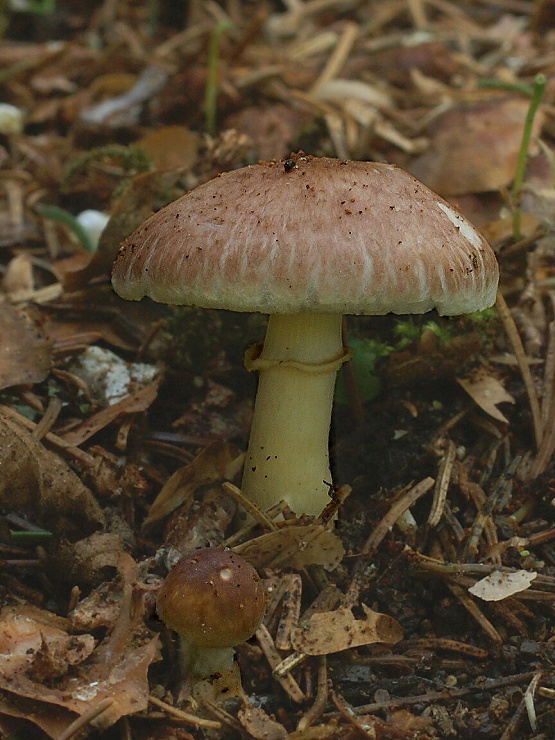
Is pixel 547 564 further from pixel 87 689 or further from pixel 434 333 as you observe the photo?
pixel 87 689

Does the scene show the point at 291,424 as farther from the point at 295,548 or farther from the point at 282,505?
the point at 295,548

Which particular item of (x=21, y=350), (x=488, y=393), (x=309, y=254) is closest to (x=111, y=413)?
(x=21, y=350)

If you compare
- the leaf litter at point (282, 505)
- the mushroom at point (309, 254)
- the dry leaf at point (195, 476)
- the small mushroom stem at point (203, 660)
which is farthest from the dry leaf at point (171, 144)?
the small mushroom stem at point (203, 660)

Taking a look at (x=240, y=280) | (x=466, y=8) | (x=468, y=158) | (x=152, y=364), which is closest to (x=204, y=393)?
(x=152, y=364)

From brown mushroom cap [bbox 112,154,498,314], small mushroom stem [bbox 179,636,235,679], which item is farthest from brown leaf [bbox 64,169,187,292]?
small mushroom stem [bbox 179,636,235,679]

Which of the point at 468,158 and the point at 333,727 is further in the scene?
the point at 468,158

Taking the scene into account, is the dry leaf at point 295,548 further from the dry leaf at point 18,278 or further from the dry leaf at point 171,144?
the dry leaf at point 171,144
